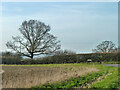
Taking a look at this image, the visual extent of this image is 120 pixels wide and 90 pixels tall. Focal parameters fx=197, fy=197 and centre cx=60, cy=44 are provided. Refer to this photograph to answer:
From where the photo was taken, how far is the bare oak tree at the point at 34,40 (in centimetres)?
3694

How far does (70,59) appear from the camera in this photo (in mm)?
30719

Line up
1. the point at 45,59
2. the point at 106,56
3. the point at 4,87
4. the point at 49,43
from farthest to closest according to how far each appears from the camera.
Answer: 1. the point at 49,43
2. the point at 45,59
3. the point at 106,56
4. the point at 4,87

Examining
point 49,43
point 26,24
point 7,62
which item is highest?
point 26,24

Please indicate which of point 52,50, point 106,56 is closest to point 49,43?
point 52,50

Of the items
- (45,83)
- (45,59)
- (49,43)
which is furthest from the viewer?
(49,43)

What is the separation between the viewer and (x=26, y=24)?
37719mm

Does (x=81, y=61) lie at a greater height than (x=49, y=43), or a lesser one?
lesser

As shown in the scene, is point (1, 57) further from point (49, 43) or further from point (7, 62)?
point (49, 43)

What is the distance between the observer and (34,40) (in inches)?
1462

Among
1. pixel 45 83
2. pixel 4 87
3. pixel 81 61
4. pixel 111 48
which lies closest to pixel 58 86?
pixel 45 83

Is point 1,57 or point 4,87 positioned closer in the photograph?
point 4,87

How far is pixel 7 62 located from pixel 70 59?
10.9 metres

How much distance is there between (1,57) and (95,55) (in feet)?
51.5

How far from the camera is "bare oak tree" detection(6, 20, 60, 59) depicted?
36938 mm
